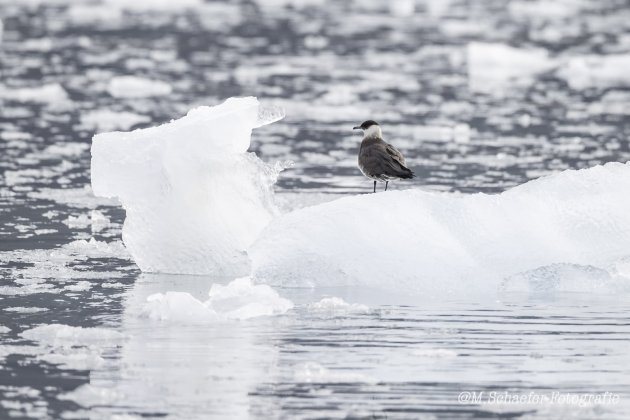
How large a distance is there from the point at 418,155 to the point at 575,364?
22.7 feet

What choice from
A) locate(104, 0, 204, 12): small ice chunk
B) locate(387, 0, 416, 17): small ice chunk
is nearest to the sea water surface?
locate(387, 0, 416, 17): small ice chunk

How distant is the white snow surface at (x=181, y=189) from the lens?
753 centimetres

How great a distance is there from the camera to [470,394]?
17.2 ft

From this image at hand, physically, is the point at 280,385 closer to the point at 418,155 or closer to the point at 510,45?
the point at 418,155

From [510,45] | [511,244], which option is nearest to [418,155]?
[511,244]

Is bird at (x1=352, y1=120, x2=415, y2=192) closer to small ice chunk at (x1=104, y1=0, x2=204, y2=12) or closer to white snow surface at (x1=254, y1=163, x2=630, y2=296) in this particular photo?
white snow surface at (x1=254, y1=163, x2=630, y2=296)

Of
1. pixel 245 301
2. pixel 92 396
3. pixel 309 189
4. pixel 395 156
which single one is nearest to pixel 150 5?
pixel 309 189

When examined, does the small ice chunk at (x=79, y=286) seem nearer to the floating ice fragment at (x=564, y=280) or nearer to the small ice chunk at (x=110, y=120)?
the floating ice fragment at (x=564, y=280)

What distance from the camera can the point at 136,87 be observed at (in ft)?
56.3

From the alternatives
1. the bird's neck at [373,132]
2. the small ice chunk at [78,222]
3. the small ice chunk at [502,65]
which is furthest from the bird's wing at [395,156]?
the small ice chunk at [502,65]

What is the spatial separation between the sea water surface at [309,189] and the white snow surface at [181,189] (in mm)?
194

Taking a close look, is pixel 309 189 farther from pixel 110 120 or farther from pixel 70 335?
pixel 70 335

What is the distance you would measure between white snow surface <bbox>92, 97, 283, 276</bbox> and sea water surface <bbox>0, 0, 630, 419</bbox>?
19 centimetres

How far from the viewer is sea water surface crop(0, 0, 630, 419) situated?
530cm
